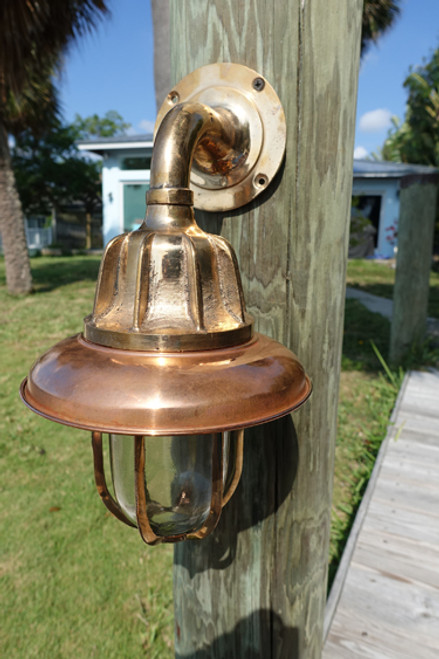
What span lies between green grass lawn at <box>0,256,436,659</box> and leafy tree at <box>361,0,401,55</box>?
10.3 m

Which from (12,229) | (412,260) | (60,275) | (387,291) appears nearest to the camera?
(412,260)

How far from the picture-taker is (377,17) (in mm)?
11539

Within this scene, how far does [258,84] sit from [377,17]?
13.3 metres

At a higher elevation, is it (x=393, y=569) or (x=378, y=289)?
(x=393, y=569)

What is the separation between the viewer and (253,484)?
115cm

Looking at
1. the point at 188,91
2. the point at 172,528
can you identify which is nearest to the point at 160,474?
the point at 172,528

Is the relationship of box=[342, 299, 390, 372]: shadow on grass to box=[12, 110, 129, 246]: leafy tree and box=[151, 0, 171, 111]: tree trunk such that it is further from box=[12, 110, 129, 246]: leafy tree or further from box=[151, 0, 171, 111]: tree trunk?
box=[12, 110, 129, 246]: leafy tree

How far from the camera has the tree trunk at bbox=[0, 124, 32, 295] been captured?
360 inches

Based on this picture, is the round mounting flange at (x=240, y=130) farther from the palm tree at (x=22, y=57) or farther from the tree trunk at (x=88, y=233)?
the tree trunk at (x=88, y=233)

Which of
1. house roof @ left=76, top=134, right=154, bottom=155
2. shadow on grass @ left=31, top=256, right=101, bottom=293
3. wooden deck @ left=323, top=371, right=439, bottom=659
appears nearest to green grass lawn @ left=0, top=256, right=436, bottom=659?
wooden deck @ left=323, top=371, right=439, bottom=659

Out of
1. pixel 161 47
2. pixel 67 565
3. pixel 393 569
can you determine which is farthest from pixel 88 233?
pixel 393 569

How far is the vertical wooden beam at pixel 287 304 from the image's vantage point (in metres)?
0.97

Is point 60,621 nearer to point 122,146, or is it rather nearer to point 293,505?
point 293,505

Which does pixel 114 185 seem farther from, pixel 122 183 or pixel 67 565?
pixel 67 565
